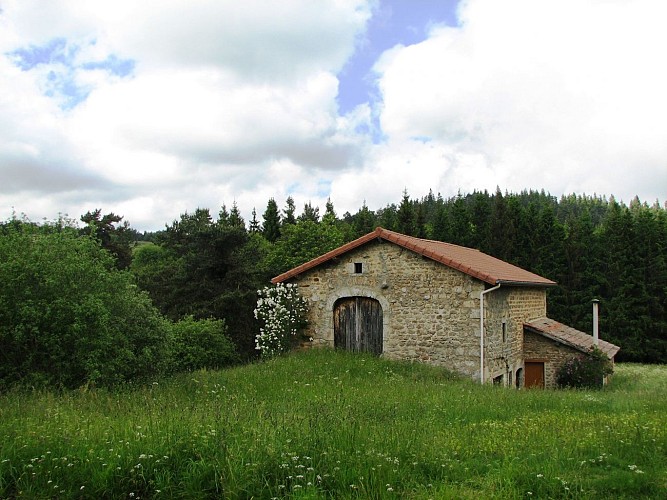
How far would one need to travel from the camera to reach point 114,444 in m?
5.76

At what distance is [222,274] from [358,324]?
13996 mm

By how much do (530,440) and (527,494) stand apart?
1.73m

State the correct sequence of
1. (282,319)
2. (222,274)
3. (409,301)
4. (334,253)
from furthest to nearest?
(222,274) < (282,319) < (334,253) < (409,301)

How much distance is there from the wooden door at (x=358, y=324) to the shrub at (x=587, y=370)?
7.06 m

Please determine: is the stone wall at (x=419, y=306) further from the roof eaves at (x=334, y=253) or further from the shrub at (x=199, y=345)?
the shrub at (x=199, y=345)

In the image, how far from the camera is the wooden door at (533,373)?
64.8ft

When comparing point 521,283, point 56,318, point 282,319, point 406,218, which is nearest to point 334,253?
point 282,319

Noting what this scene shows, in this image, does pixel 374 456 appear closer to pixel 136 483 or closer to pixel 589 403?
pixel 136 483

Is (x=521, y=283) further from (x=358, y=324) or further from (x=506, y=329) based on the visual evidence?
(x=358, y=324)

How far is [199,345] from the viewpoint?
20.7 meters

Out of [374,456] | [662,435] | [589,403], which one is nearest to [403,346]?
[589,403]

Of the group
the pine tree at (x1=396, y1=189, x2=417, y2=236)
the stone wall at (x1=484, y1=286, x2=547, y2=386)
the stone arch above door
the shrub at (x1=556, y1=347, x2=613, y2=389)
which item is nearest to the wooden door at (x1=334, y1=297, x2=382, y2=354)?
the stone arch above door

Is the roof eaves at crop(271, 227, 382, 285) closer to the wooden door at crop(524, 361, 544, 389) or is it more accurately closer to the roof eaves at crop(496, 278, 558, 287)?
the roof eaves at crop(496, 278, 558, 287)

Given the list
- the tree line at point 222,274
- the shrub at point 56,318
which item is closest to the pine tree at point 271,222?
the tree line at point 222,274
